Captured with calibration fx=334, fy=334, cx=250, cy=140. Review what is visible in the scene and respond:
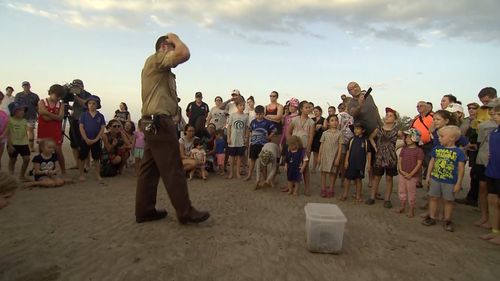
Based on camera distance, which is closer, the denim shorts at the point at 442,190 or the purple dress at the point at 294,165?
the denim shorts at the point at 442,190

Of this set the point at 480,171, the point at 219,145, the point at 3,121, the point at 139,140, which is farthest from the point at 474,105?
the point at 3,121

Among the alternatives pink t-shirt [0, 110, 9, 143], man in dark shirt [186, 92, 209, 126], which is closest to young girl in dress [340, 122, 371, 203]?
man in dark shirt [186, 92, 209, 126]

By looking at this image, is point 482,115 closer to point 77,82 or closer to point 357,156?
point 357,156

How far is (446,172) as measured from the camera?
5055mm

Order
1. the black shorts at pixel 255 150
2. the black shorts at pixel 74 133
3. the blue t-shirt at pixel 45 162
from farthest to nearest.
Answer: the black shorts at pixel 74 133, the black shorts at pixel 255 150, the blue t-shirt at pixel 45 162

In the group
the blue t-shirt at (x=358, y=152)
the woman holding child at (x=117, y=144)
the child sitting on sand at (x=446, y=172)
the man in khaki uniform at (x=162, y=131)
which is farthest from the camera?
the woman holding child at (x=117, y=144)

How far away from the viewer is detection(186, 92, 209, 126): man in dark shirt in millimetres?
9539

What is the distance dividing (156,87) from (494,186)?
16.2 feet

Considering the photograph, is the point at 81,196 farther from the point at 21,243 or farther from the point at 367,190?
the point at 367,190

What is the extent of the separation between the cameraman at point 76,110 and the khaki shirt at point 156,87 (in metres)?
4.52

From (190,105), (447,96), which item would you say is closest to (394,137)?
(447,96)

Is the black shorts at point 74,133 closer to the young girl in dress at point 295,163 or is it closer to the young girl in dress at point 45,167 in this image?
the young girl in dress at point 45,167

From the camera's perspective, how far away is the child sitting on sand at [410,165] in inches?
222

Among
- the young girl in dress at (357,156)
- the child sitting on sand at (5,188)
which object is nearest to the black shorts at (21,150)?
the child sitting on sand at (5,188)
